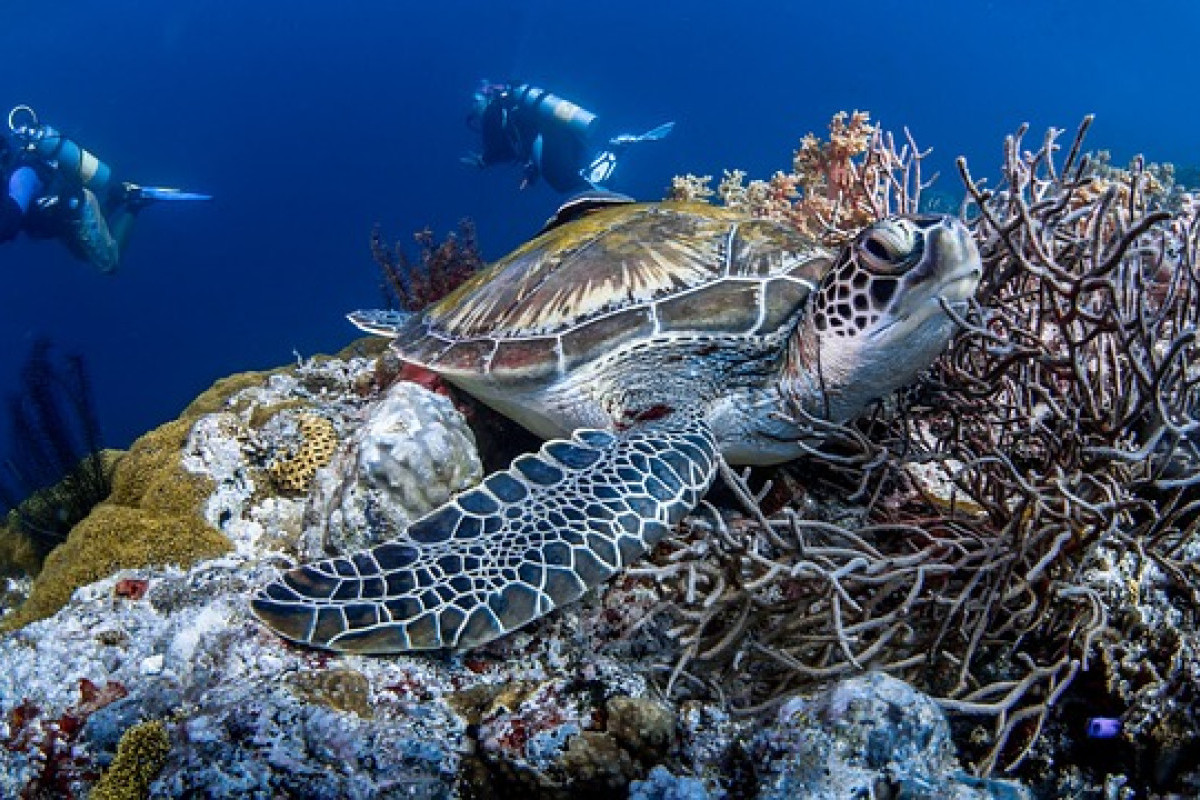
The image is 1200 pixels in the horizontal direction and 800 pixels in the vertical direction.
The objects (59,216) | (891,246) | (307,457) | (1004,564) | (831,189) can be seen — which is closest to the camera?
(1004,564)

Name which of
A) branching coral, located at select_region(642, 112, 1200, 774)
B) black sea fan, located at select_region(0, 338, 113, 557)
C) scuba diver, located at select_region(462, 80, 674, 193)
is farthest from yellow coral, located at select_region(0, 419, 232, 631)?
scuba diver, located at select_region(462, 80, 674, 193)

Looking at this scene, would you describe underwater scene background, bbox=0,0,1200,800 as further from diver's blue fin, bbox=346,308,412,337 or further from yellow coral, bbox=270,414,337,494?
diver's blue fin, bbox=346,308,412,337

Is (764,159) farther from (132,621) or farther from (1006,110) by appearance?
(132,621)

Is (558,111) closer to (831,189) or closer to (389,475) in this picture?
(831,189)

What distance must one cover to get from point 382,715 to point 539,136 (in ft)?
34.3

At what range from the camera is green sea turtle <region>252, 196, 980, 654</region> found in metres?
1.72

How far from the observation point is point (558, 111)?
34.6 ft

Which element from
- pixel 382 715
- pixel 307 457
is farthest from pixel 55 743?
pixel 307 457

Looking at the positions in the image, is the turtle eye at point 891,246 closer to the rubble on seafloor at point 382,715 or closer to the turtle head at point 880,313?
the turtle head at point 880,313

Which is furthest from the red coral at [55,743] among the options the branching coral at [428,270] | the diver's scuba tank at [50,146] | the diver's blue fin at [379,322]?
the diver's scuba tank at [50,146]

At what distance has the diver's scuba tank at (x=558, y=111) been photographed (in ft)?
34.5

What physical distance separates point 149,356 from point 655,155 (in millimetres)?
46219

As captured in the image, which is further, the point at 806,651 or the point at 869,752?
the point at 806,651

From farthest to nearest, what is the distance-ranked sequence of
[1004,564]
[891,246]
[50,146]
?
[50,146] < [891,246] < [1004,564]
